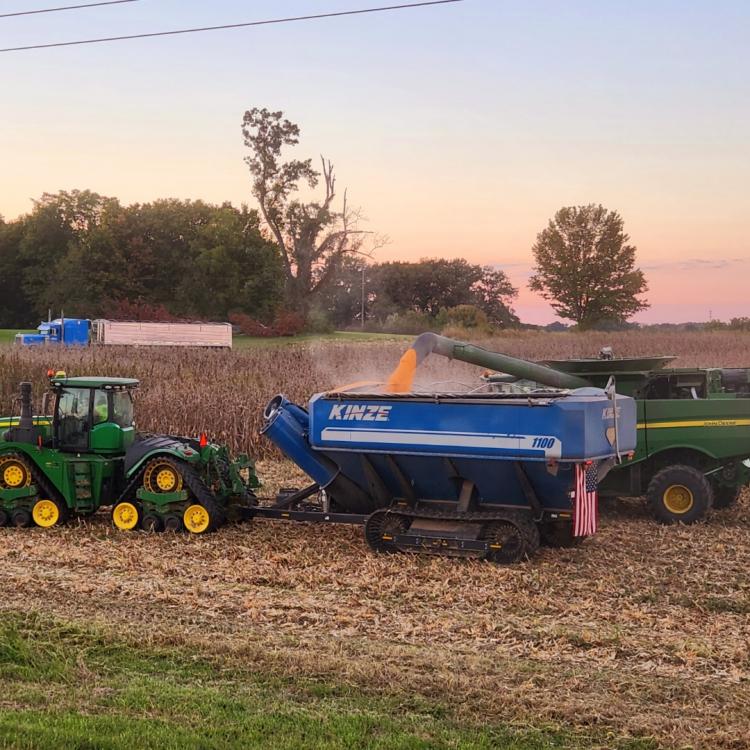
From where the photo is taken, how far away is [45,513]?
11648 mm

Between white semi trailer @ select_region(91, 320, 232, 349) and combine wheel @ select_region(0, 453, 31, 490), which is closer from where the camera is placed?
combine wheel @ select_region(0, 453, 31, 490)

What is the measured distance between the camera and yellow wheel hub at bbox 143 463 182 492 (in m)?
11.3

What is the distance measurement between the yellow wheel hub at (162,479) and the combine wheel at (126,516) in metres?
0.33

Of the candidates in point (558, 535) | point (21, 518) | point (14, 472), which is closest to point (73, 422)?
point (14, 472)

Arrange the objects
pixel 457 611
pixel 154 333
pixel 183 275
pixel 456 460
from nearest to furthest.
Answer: pixel 457 611 → pixel 456 460 → pixel 154 333 → pixel 183 275

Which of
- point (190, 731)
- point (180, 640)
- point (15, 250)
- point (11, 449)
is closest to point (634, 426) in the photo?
point (180, 640)

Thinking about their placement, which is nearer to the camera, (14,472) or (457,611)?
(457,611)

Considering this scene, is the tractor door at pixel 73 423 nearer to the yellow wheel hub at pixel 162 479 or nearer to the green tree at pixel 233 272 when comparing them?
the yellow wheel hub at pixel 162 479

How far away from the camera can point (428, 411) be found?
10.1 metres

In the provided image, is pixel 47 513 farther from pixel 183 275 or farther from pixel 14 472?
pixel 183 275

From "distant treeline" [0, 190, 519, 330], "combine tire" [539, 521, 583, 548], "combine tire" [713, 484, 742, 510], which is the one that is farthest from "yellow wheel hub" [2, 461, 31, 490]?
"distant treeline" [0, 190, 519, 330]

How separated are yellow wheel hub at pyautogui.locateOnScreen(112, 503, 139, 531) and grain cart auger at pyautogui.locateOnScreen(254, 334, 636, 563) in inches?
64.5

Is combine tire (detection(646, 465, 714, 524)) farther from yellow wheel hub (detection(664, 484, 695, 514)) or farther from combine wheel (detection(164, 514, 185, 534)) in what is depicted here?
combine wheel (detection(164, 514, 185, 534))

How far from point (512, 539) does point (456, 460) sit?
1.00 metres
